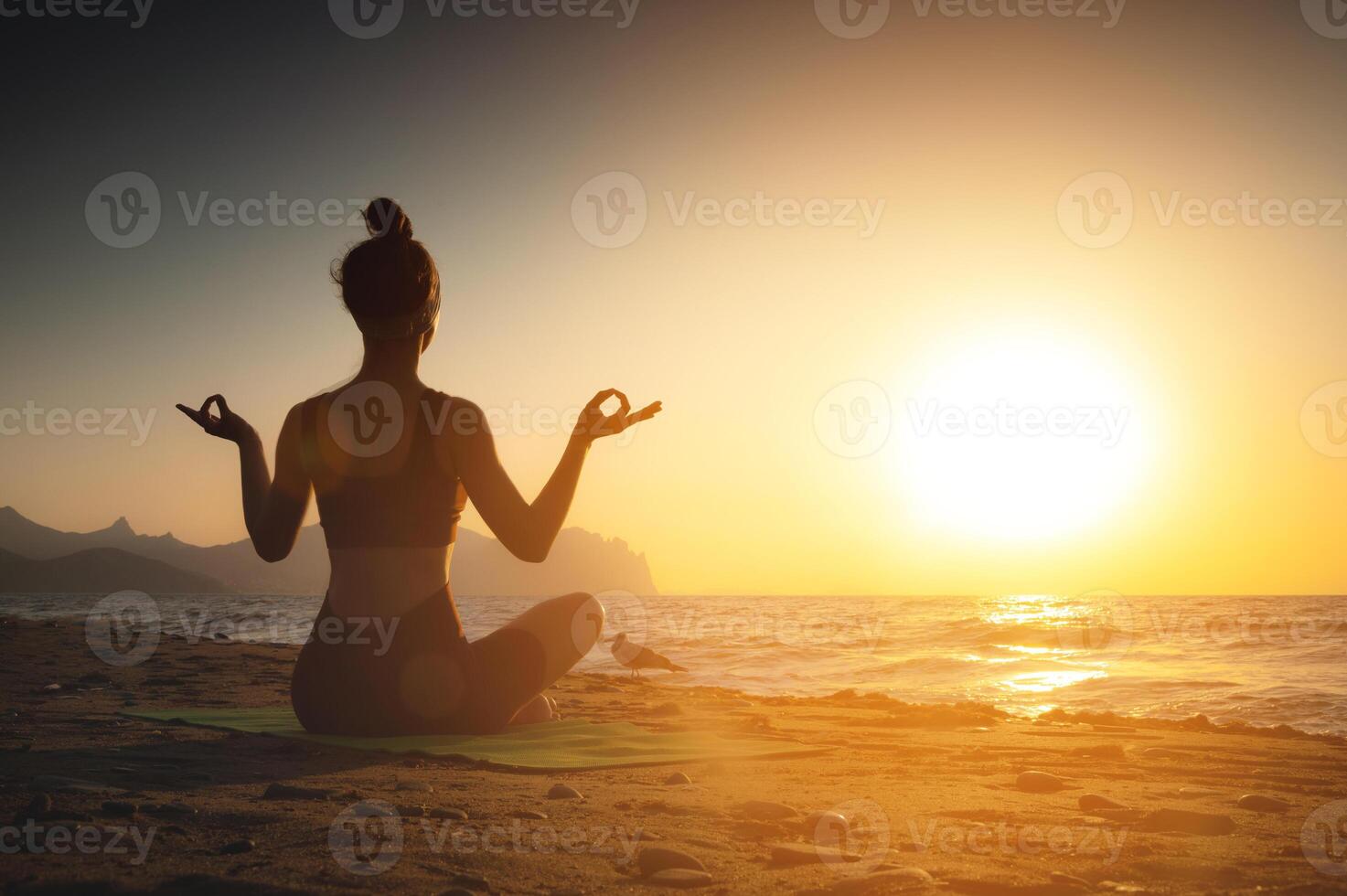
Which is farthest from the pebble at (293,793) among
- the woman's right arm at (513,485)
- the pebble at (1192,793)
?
the pebble at (1192,793)

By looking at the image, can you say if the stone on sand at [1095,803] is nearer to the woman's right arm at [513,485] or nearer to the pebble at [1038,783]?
the pebble at [1038,783]

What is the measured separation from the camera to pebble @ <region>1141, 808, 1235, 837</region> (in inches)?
116

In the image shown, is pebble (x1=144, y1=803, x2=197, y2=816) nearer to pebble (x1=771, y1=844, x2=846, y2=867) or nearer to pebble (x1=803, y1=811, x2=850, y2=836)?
pebble (x1=771, y1=844, x2=846, y2=867)

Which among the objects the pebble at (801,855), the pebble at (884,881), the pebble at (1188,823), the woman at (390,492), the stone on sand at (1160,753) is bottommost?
the stone on sand at (1160,753)

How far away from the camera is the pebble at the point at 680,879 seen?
2154mm

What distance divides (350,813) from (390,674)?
1026 millimetres

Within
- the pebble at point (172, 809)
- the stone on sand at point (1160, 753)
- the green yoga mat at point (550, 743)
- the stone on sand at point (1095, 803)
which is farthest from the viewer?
the stone on sand at point (1160, 753)

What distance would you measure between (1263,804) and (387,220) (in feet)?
14.4

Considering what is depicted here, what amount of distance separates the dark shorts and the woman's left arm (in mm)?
355

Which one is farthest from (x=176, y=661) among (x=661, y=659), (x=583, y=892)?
(x=583, y=892)

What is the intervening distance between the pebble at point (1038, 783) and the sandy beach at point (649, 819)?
20mm

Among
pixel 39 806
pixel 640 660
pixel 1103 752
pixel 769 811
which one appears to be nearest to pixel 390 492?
pixel 39 806

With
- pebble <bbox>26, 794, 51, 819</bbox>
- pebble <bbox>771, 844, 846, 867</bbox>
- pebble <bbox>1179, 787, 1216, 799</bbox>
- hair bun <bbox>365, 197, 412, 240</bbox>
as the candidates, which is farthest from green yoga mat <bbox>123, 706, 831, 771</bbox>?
hair bun <bbox>365, 197, 412, 240</bbox>

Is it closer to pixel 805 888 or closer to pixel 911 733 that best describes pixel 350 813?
pixel 805 888
